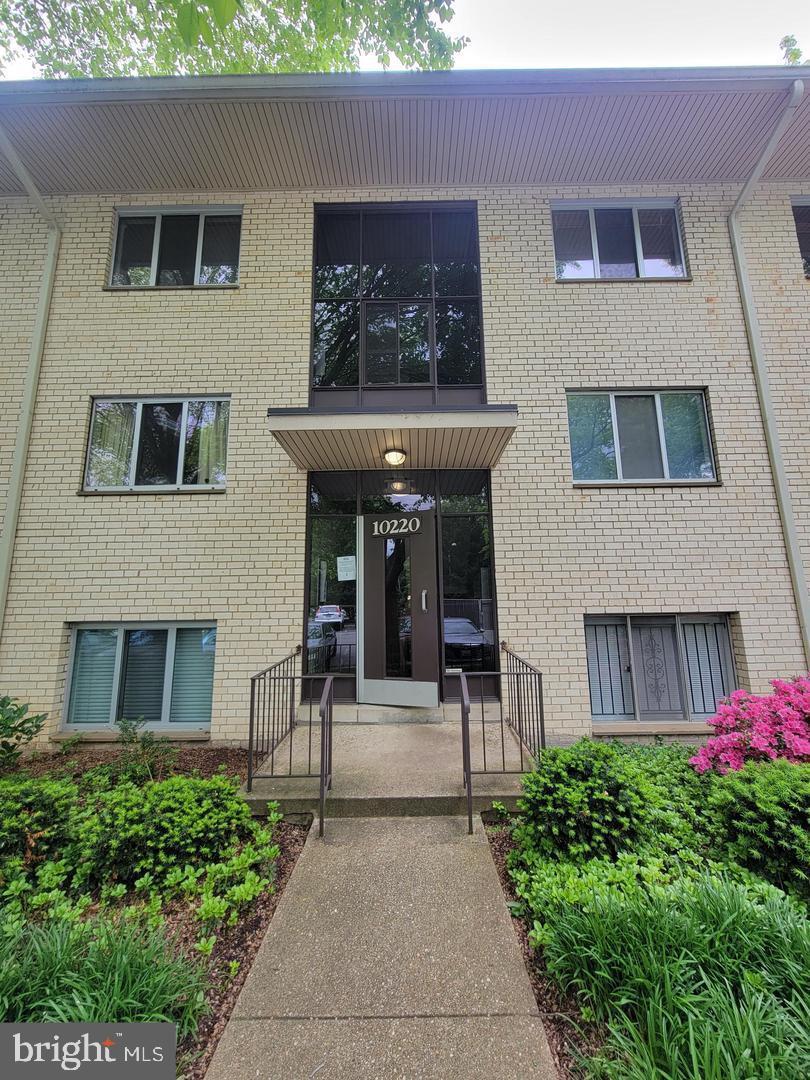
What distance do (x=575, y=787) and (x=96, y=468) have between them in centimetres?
688

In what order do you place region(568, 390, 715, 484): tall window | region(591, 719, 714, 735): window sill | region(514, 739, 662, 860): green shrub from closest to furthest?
region(514, 739, 662, 860): green shrub
region(591, 719, 714, 735): window sill
region(568, 390, 715, 484): tall window

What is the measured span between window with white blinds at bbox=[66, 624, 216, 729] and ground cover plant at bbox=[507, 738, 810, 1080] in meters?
4.34

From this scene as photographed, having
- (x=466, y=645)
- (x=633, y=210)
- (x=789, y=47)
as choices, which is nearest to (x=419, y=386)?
(x=466, y=645)

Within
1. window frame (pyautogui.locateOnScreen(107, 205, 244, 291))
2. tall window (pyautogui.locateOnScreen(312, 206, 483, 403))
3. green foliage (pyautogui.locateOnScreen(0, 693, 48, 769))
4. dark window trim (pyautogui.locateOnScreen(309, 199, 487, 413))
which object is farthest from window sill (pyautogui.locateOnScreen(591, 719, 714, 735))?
window frame (pyautogui.locateOnScreen(107, 205, 244, 291))

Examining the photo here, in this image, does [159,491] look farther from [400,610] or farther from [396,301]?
[396,301]

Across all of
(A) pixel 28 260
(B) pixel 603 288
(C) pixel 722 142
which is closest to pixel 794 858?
(B) pixel 603 288

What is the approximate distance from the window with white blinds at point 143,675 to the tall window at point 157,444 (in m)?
2.01

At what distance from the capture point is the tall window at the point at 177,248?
675cm

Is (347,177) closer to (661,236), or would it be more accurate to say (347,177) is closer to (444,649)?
(661,236)

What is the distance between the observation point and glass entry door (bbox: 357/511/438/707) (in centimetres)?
569

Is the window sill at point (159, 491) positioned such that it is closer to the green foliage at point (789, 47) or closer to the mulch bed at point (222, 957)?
the mulch bed at point (222, 957)

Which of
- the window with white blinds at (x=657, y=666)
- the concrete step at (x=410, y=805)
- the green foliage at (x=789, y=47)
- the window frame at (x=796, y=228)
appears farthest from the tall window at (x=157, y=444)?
the green foliage at (x=789, y=47)

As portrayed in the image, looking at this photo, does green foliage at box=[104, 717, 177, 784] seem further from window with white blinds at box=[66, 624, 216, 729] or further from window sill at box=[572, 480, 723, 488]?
window sill at box=[572, 480, 723, 488]

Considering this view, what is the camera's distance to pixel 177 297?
6523 millimetres
